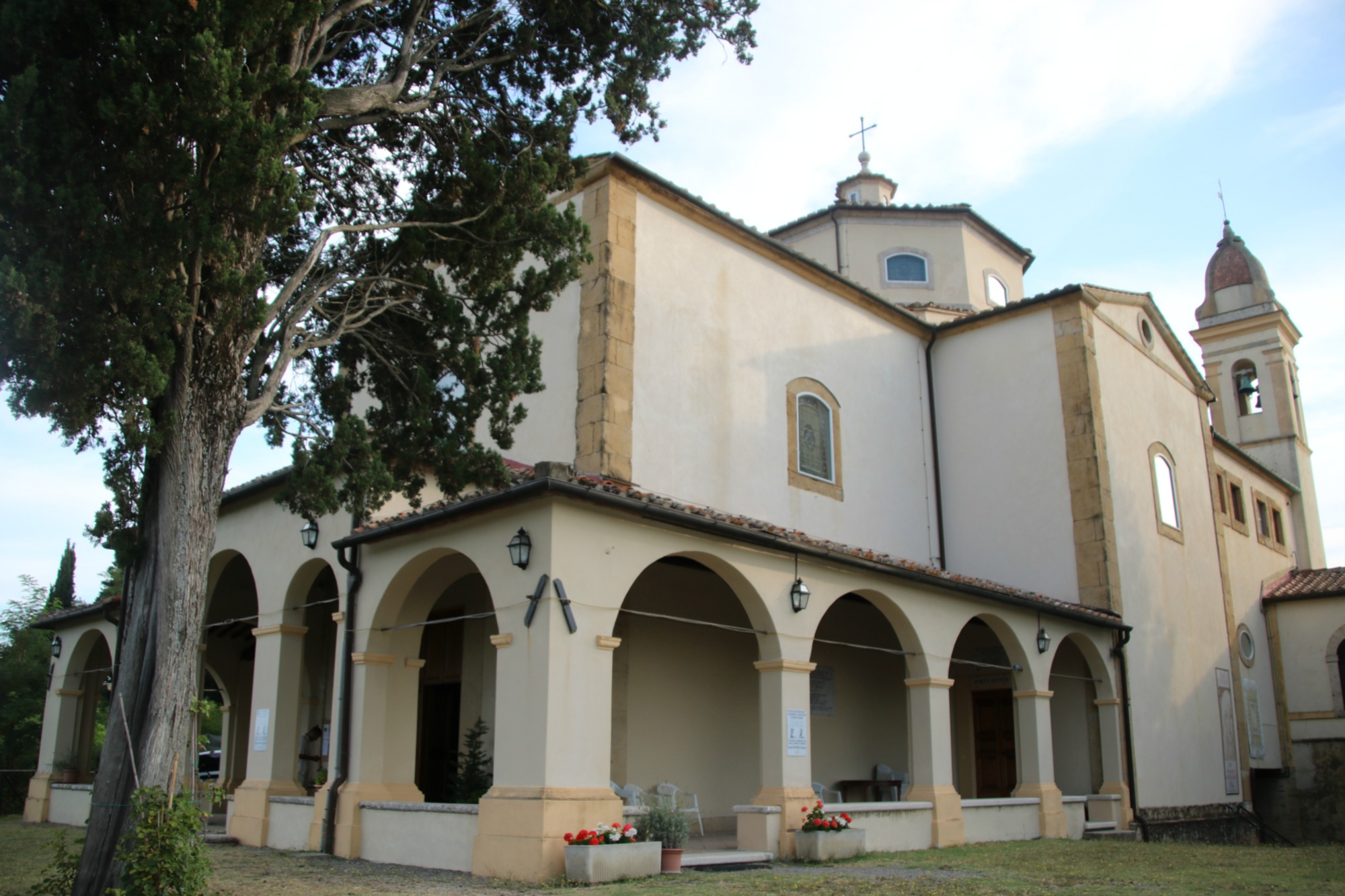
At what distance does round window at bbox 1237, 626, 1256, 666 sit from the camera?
831 inches

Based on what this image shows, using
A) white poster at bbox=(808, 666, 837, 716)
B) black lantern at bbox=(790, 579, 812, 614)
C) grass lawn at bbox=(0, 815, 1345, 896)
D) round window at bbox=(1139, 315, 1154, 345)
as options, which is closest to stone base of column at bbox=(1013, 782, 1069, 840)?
→ grass lawn at bbox=(0, 815, 1345, 896)

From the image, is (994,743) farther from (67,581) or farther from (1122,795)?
(67,581)

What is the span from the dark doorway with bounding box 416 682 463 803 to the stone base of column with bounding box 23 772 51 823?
282 inches

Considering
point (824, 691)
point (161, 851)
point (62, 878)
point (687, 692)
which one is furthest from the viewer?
point (824, 691)

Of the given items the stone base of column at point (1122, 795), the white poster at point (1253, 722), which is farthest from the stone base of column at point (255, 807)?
the white poster at point (1253, 722)

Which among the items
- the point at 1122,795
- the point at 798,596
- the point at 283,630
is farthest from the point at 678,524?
the point at 1122,795

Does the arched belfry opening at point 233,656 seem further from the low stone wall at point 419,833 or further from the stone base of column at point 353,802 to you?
the low stone wall at point 419,833

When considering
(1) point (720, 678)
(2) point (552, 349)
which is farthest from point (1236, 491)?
(2) point (552, 349)

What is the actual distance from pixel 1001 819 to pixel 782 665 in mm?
4663

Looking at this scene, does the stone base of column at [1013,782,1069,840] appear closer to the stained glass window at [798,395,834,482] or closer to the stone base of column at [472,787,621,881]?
the stained glass window at [798,395,834,482]

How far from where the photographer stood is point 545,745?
8562 mm

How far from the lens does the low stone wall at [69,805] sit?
15219 mm

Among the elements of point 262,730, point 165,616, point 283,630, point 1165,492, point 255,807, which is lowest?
point 255,807

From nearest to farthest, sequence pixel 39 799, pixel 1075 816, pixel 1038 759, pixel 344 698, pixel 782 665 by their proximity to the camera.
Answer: pixel 782 665
pixel 344 698
pixel 1038 759
pixel 1075 816
pixel 39 799
